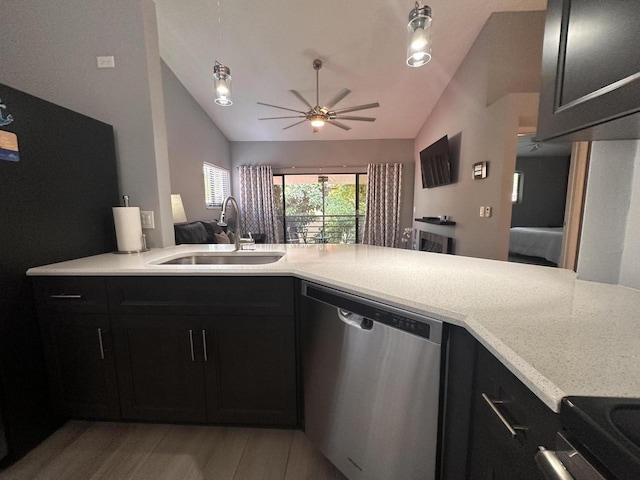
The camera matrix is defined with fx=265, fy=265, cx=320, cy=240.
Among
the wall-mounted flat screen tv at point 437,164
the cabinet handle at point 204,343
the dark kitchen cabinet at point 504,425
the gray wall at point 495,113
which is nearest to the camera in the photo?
the dark kitchen cabinet at point 504,425

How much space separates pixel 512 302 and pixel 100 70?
2716 mm

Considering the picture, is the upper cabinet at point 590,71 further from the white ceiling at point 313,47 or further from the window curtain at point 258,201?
the window curtain at point 258,201

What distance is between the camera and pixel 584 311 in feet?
2.51

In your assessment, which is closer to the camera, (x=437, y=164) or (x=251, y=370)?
(x=251, y=370)

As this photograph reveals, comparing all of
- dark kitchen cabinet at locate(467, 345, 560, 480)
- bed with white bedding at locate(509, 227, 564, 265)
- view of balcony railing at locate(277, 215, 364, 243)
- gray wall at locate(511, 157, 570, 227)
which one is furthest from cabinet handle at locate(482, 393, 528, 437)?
gray wall at locate(511, 157, 570, 227)

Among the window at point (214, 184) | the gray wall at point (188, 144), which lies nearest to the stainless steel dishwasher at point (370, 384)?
the gray wall at point (188, 144)

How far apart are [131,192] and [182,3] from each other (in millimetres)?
2196

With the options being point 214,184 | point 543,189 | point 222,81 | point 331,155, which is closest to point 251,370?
point 222,81

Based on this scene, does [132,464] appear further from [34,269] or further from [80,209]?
[80,209]

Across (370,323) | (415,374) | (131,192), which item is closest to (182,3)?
(131,192)

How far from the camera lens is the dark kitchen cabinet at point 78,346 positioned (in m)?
1.35

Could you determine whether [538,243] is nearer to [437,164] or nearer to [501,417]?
[437,164]

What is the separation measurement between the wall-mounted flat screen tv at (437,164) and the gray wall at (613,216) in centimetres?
272

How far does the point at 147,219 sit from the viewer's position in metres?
1.98
